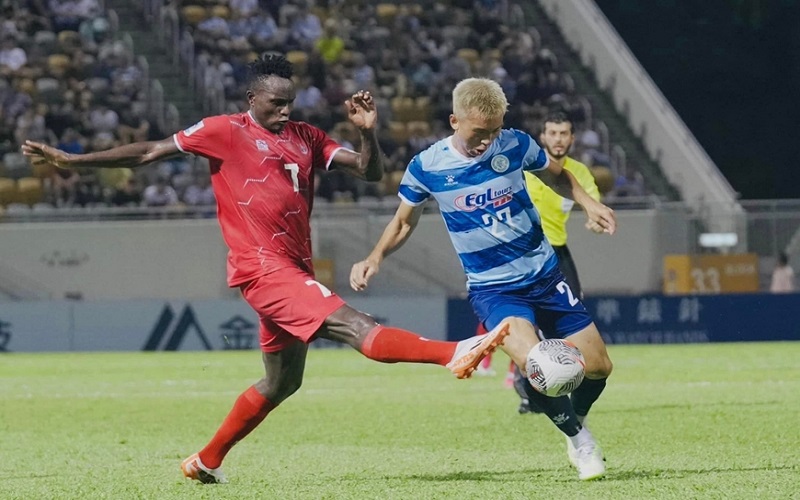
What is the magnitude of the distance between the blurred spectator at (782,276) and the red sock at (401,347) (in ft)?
60.5

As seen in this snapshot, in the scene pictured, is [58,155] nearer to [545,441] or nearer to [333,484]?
[333,484]

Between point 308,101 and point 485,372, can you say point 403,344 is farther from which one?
point 308,101

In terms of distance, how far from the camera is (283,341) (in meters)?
8.59

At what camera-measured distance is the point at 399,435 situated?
11.7 meters

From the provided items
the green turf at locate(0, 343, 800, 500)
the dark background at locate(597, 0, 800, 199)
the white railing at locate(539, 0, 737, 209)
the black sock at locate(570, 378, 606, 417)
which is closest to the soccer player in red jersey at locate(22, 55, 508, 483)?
the green turf at locate(0, 343, 800, 500)

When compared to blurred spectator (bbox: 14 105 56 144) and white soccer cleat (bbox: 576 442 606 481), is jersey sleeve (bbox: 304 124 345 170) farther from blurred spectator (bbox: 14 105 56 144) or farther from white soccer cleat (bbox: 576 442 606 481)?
blurred spectator (bbox: 14 105 56 144)

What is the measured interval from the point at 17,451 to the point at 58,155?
335 centimetres

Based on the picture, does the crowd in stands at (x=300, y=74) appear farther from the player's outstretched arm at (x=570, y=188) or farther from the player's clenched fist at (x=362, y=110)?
the player's clenched fist at (x=362, y=110)

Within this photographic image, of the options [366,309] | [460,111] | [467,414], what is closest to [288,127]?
[460,111]

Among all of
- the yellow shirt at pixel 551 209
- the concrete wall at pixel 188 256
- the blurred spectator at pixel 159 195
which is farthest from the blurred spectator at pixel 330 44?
the yellow shirt at pixel 551 209

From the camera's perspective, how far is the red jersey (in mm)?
8422

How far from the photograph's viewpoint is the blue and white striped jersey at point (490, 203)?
8539 mm

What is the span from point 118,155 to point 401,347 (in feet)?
6.83

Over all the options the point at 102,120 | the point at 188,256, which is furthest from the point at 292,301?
the point at 102,120
